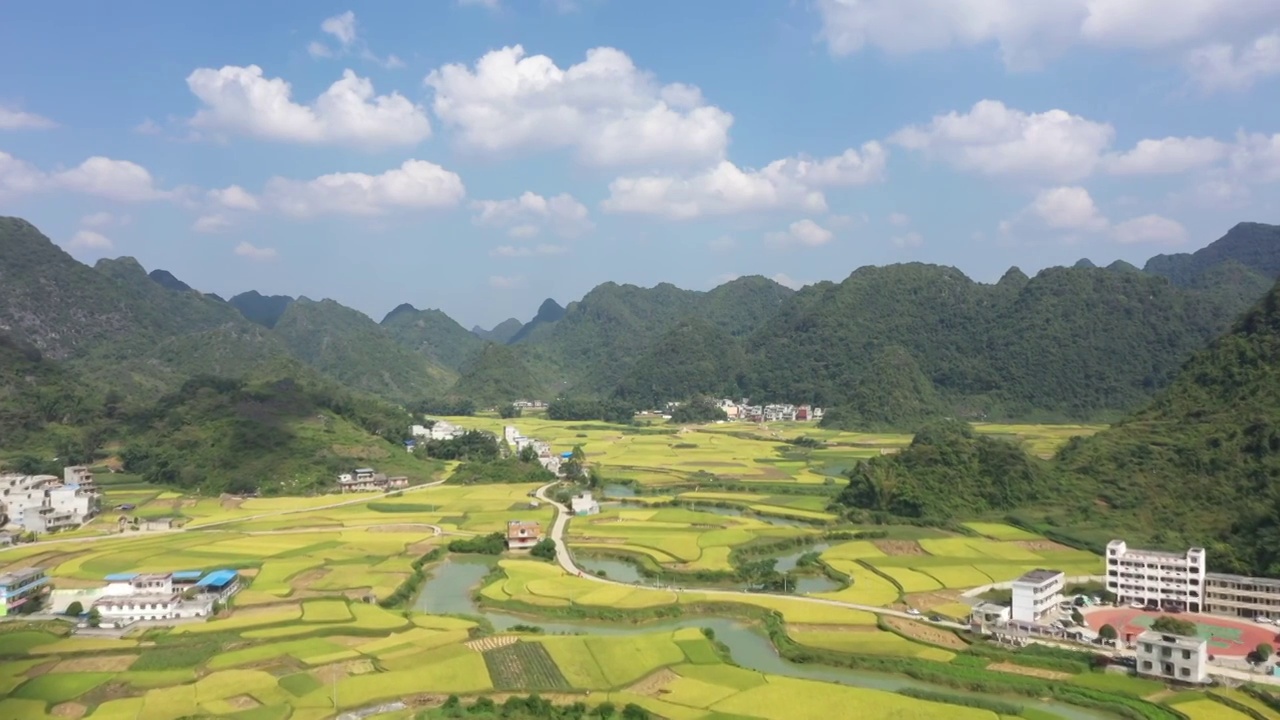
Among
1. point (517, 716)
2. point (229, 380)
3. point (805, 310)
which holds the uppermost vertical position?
point (805, 310)

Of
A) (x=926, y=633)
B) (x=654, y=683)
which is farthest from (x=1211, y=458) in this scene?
(x=654, y=683)

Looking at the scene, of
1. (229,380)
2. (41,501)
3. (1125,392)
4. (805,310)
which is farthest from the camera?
(805,310)

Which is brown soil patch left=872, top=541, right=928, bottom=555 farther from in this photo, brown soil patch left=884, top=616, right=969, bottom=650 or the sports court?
brown soil patch left=884, top=616, right=969, bottom=650

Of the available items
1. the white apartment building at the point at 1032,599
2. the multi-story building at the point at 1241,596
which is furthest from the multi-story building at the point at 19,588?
the multi-story building at the point at 1241,596

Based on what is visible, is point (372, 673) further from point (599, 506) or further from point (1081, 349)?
point (1081, 349)

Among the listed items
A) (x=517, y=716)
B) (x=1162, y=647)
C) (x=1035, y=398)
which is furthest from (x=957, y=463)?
(x=1035, y=398)

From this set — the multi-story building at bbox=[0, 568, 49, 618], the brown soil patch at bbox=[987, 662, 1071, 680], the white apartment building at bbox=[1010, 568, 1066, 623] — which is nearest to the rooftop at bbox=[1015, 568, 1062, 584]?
the white apartment building at bbox=[1010, 568, 1066, 623]
